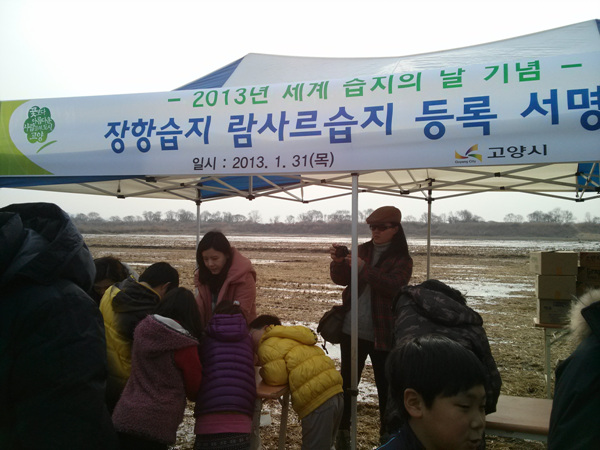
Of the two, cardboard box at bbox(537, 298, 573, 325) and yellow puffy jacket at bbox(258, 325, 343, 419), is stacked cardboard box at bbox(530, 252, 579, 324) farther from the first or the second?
yellow puffy jacket at bbox(258, 325, 343, 419)

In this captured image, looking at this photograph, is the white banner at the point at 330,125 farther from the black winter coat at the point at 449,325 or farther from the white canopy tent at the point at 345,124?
the black winter coat at the point at 449,325

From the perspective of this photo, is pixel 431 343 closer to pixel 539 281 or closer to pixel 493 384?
pixel 493 384

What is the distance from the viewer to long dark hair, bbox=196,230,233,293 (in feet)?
9.73

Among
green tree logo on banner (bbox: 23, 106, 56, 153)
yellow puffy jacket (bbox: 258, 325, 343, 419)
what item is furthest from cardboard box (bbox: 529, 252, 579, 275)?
green tree logo on banner (bbox: 23, 106, 56, 153)

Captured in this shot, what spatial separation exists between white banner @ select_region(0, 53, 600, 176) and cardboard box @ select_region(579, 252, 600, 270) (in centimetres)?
229

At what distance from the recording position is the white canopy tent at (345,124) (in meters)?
2.13

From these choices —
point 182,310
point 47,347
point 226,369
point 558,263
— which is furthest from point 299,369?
point 558,263

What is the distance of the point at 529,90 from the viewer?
86.3 inches

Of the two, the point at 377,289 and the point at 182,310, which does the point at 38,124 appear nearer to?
the point at 182,310

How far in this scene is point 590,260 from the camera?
12.4ft

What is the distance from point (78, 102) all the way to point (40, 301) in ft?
7.89

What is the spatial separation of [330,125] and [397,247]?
3.68 feet

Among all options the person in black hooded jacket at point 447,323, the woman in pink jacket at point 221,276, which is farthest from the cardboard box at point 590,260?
the woman in pink jacket at point 221,276

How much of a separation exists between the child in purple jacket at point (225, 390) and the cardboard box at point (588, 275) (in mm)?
3444
